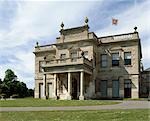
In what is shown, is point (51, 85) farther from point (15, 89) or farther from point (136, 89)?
point (15, 89)

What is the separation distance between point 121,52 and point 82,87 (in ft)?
26.1

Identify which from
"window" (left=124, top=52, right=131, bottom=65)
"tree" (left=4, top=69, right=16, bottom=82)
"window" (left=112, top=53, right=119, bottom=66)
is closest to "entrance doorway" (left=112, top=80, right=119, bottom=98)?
"window" (left=112, top=53, right=119, bottom=66)

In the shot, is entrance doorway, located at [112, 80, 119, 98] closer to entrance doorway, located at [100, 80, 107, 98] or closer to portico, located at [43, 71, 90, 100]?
entrance doorway, located at [100, 80, 107, 98]

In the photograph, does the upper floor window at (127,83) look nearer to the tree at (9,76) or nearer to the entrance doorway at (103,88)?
the entrance doorway at (103,88)

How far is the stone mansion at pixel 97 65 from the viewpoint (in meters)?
33.7

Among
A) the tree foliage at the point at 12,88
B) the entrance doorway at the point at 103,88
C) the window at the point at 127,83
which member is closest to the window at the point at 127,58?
the window at the point at 127,83

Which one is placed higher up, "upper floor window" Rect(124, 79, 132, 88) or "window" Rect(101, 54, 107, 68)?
"window" Rect(101, 54, 107, 68)

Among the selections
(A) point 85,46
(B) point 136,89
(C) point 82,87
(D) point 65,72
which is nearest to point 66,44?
(A) point 85,46

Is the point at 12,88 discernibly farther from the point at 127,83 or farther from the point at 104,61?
the point at 127,83

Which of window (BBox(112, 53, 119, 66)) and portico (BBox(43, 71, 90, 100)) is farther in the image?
window (BBox(112, 53, 119, 66))

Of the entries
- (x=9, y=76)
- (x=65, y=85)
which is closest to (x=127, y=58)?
(x=65, y=85)

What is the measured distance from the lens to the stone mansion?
1325 inches

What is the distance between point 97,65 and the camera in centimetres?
3641

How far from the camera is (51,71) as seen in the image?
33625 mm
